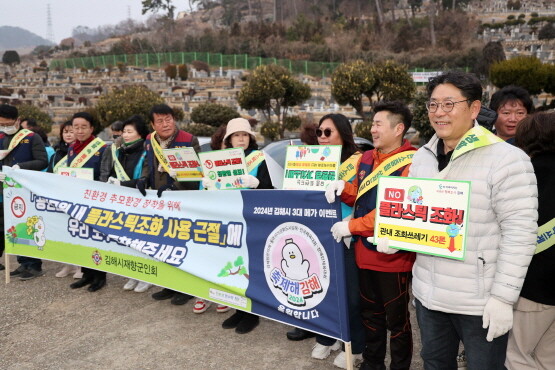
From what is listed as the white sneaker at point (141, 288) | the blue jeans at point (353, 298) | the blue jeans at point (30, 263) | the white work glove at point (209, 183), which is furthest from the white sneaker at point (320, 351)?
the blue jeans at point (30, 263)

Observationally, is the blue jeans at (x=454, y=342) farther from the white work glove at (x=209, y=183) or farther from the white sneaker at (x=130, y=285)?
the white sneaker at (x=130, y=285)

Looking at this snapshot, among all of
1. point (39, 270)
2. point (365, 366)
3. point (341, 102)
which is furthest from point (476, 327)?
point (341, 102)

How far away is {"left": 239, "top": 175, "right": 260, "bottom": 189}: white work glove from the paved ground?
1.29 meters

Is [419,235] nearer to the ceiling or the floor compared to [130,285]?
nearer to the ceiling

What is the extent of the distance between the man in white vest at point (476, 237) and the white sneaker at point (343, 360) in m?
1.06

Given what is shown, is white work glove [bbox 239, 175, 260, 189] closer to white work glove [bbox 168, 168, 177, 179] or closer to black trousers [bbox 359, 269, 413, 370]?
white work glove [bbox 168, 168, 177, 179]

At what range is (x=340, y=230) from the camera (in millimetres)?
2879

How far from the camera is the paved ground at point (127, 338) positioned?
11.5ft

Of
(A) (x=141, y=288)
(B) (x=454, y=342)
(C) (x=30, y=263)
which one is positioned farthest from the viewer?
(C) (x=30, y=263)

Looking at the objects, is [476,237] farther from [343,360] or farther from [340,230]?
[343,360]

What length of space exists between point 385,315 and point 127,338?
222 cm

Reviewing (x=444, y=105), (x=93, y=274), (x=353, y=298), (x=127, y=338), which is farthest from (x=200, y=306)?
(x=444, y=105)

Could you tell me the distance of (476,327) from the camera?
2156mm

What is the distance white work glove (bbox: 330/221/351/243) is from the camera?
287 cm
